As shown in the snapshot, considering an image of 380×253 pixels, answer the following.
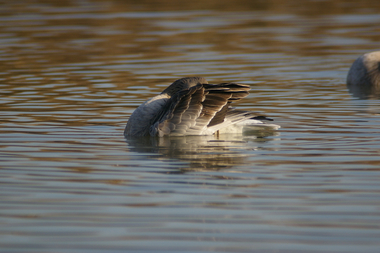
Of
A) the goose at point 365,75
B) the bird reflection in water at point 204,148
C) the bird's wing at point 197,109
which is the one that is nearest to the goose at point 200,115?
the bird's wing at point 197,109

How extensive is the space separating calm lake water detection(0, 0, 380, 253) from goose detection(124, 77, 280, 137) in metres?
0.17

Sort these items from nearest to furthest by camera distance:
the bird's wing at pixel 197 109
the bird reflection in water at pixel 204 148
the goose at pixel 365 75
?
the bird reflection in water at pixel 204 148 → the bird's wing at pixel 197 109 → the goose at pixel 365 75

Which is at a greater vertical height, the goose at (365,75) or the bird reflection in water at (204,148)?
the goose at (365,75)

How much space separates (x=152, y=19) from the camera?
26.3 metres

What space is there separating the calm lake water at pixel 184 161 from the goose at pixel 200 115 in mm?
171

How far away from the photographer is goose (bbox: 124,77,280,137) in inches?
327

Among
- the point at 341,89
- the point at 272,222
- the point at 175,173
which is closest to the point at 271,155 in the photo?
the point at 175,173

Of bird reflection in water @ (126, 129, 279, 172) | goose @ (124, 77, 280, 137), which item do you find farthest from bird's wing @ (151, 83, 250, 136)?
bird reflection in water @ (126, 129, 279, 172)

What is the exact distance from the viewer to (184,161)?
23.5 ft

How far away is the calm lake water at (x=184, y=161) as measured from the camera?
15.8 feet

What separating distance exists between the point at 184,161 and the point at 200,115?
4.32 feet

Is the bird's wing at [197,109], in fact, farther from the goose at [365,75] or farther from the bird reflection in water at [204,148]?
the goose at [365,75]

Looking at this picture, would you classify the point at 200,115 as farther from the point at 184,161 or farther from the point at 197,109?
the point at 184,161

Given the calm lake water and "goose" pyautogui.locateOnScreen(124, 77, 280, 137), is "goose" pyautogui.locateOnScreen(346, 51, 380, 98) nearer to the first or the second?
the calm lake water
